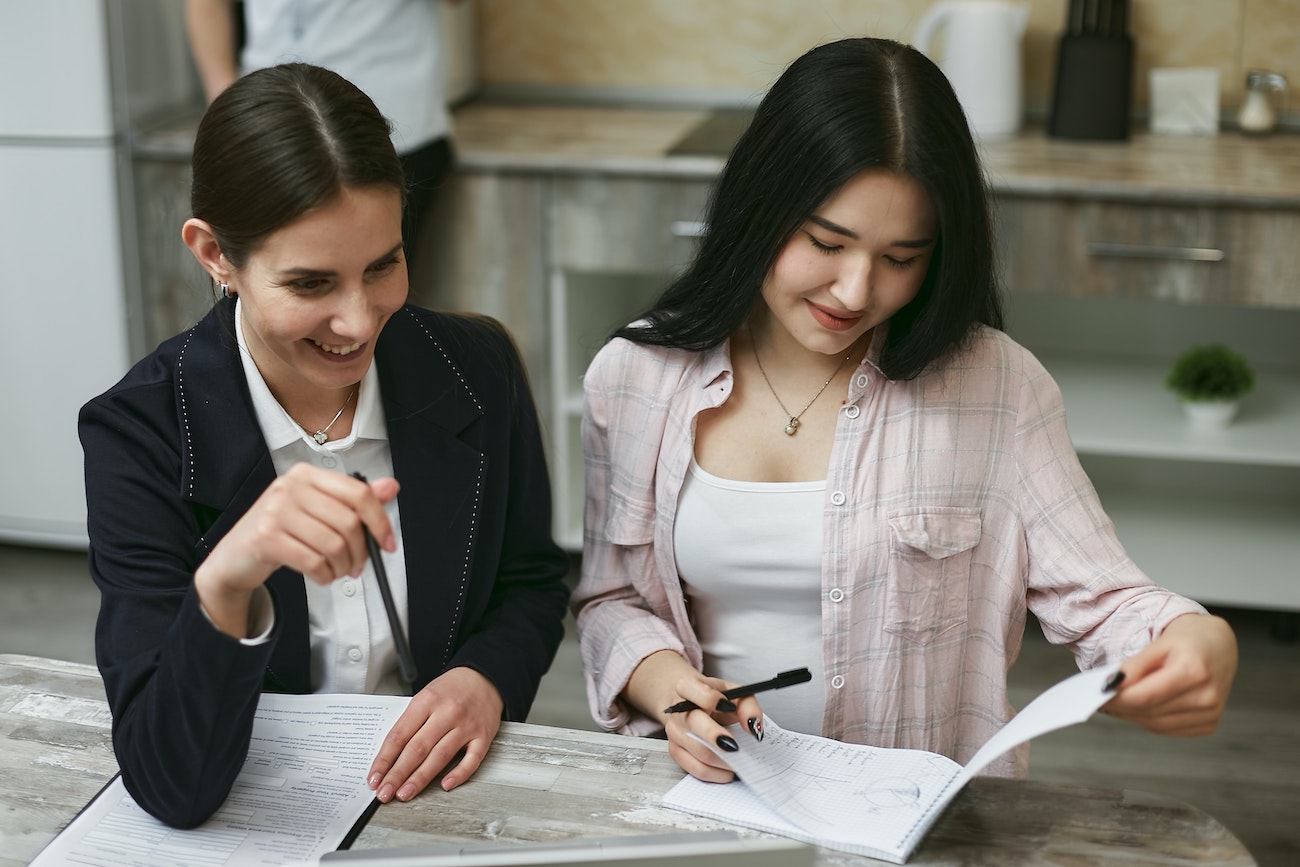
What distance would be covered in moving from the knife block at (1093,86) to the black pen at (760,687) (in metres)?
2.01

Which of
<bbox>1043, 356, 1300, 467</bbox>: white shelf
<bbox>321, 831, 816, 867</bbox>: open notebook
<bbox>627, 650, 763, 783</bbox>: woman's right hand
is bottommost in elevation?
<bbox>1043, 356, 1300, 467</bbox>: white shelf

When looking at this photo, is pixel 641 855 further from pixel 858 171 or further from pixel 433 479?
pixel 858 171

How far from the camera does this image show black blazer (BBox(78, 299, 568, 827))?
1.09 meters

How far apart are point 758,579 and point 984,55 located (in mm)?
1790

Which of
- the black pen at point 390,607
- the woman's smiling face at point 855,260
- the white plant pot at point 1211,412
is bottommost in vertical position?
the white plant pot at point 1211,412

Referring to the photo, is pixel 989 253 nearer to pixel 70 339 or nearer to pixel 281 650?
pixel 281 650

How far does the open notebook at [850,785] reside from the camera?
107 cm

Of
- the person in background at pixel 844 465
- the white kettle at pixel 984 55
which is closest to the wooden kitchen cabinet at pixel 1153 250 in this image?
the white kettle at pixel 984 55

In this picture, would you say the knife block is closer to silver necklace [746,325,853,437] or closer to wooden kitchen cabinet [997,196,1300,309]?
wooden kitchen cabinet [997,196,1300,309]

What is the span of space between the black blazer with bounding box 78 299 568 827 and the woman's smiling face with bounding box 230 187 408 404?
0.38ft

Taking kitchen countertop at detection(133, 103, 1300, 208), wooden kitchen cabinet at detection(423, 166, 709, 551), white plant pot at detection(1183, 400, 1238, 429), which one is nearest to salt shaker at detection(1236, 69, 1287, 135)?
kitchen countertop at detection(133, 103, 1300, 208)

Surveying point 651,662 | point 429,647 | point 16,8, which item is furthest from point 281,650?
point 16,8

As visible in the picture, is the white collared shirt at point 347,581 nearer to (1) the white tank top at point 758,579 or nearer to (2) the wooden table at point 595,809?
(2) the wooden table at point 595,809

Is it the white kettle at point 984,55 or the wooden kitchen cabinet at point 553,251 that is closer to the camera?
the wooden kitchen cabinet at point 553,251
